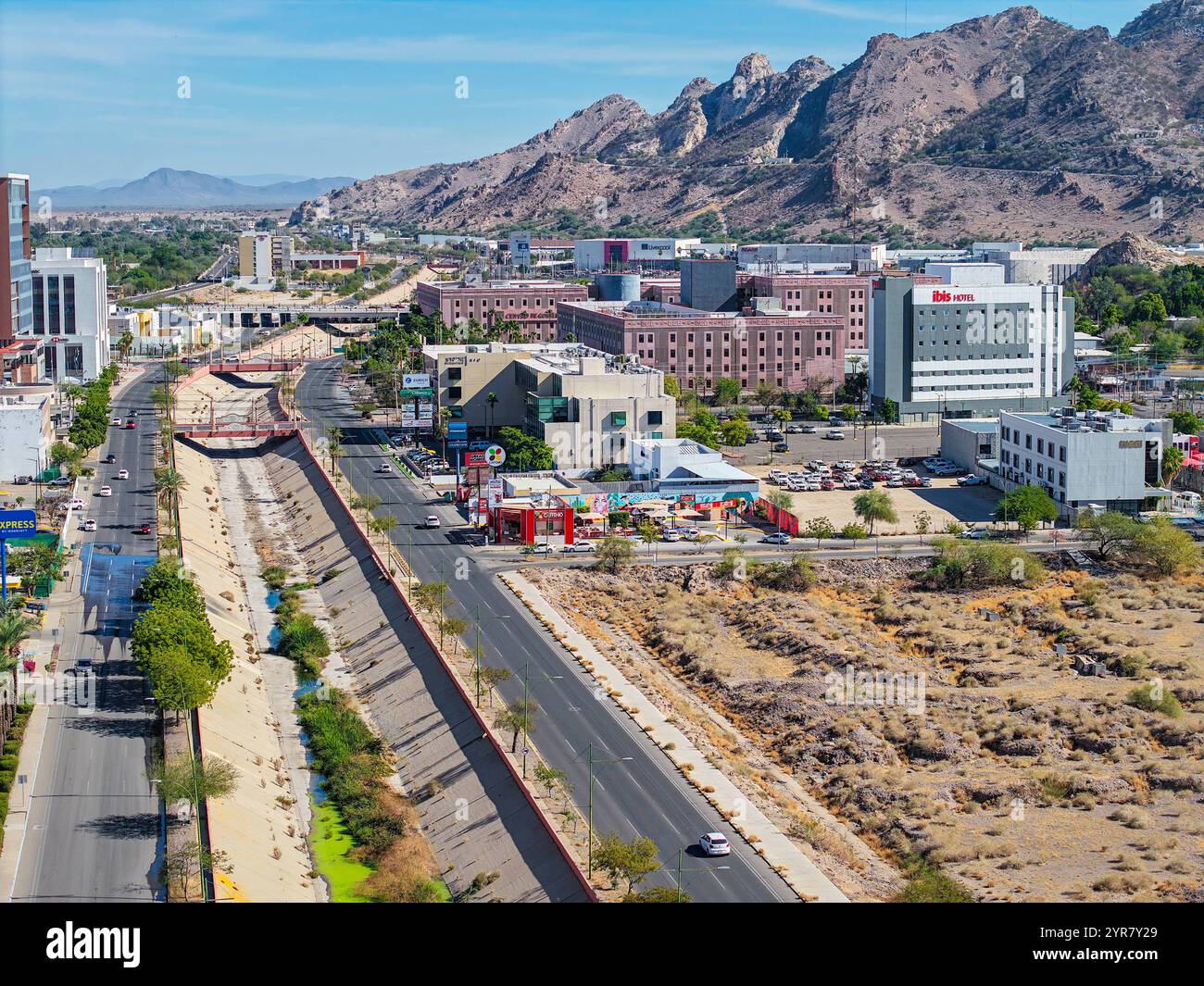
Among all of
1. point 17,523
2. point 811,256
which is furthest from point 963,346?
point 811,256

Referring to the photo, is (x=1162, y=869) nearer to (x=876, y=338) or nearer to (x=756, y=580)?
(x=756, y=580)

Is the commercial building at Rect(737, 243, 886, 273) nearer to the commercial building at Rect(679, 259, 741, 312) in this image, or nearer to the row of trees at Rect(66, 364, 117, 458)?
the commercial building at Rect(679, 259, 741, 312)

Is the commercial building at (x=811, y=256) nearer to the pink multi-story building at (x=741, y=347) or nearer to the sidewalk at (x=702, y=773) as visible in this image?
the pink multi-story building at (x=741, y=347)

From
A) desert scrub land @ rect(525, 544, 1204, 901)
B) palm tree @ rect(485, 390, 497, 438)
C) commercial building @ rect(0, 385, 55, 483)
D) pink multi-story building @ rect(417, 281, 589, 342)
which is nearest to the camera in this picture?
desert scrub land @ rect(525, 544, 1204, 901)

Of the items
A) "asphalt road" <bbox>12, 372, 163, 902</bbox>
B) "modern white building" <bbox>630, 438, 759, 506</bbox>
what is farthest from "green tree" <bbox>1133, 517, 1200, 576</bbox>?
"asphalt road" <bbox>12, 372, 163, 902</bbox>

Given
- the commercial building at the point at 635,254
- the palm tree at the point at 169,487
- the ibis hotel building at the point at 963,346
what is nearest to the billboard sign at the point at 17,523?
the palm tree at the point at 169,487

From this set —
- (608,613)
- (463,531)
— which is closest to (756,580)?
(608,613)

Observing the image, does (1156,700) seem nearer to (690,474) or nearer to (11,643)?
(11,643)
